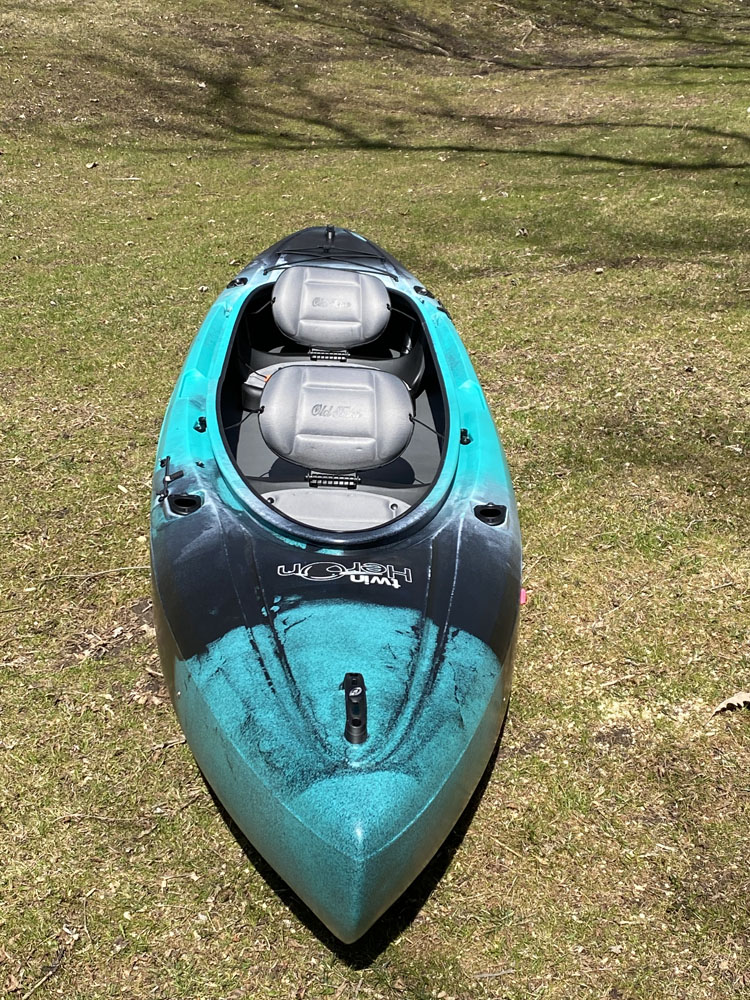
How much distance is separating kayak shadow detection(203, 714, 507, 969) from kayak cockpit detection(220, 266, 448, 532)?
1.35m

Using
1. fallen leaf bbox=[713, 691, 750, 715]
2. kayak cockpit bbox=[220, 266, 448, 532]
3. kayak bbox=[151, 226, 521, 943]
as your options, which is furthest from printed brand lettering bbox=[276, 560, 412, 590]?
fallen leaf bbox=[713, 691, 750, 715]

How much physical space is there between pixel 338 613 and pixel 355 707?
42cm

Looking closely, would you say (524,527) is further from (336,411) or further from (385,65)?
(385,65)

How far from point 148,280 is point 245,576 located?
589cm

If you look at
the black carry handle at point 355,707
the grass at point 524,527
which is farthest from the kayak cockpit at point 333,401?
the grass at point 524,527

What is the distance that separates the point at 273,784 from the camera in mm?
2709

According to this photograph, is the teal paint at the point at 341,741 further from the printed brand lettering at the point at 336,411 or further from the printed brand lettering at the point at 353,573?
the printed brand lettering at the point at 336,411

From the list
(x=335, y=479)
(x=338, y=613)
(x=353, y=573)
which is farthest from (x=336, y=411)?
(x=338, y=613)

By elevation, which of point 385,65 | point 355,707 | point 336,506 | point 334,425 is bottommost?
point 336,506

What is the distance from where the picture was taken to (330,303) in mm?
5434

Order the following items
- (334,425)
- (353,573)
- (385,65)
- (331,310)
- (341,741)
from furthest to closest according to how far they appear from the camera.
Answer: (385,65) < (331,310) < (334,425) < (353,573) < (341,741)

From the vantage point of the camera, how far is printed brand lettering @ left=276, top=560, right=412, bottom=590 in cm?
321

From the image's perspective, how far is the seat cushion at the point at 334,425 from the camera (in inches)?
159

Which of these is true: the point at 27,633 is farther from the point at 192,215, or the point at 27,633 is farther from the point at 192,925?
the point at 192,215
